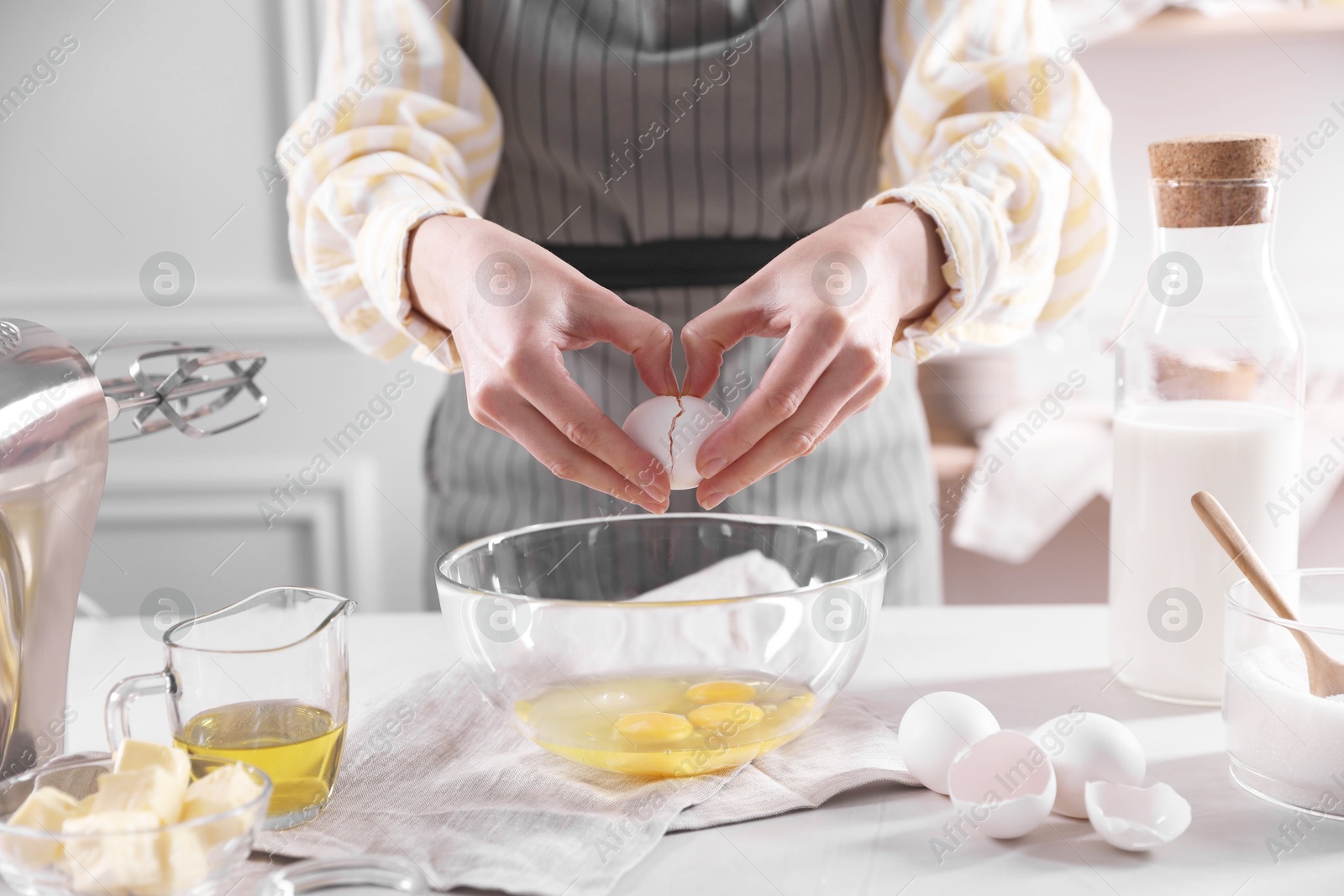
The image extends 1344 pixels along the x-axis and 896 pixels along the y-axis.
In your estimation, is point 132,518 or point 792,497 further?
point 132,518

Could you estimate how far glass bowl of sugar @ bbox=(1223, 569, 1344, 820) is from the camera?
Answer: 1.73ft

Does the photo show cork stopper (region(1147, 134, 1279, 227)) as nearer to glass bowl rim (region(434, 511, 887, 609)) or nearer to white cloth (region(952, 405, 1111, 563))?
glass bowl rim (region(434, 511, 887, 609))

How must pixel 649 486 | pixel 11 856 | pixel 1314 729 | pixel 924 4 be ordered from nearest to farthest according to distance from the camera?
pixel 11 856 < pixel 1314 729 < pixel 649 486 < pixel 924 4

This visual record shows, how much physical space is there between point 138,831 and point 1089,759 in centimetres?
42

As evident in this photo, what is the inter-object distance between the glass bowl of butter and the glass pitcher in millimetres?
74

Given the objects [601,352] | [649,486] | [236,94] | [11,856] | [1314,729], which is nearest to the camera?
[11,856]

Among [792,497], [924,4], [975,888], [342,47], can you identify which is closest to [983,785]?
[975,888]

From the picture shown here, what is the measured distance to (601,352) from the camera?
106 centimetres

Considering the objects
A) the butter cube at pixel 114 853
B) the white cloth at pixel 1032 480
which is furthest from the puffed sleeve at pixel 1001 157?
the white cloth at pixel 1032 480

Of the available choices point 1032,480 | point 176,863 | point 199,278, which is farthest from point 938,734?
point 199,278

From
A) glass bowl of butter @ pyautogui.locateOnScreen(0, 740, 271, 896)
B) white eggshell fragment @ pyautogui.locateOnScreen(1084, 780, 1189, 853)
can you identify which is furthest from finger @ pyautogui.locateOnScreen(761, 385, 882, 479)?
glass bowl of butter @ pyautogui.locateOnScreen(0, 740, 271, 896)

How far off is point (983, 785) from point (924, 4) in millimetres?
682

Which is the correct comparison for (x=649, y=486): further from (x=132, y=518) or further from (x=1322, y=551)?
(x=1322, y=551)

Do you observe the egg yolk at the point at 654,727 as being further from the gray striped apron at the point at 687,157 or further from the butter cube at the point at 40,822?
the gray striped apron at the point at 687,157
